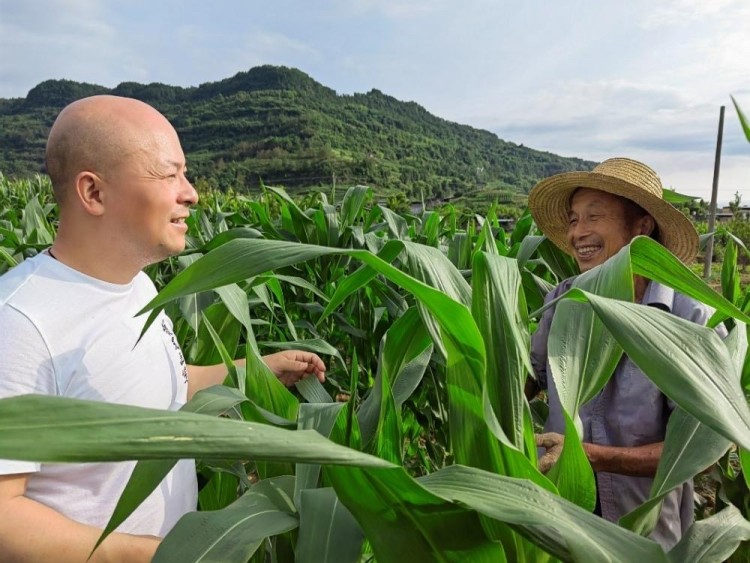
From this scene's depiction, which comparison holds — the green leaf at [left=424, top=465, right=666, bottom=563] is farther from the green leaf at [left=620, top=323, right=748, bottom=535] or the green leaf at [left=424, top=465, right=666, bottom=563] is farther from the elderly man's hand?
the elderly man's hand

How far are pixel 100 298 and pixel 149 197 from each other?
18cm

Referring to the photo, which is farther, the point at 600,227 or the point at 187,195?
the point at 600,227

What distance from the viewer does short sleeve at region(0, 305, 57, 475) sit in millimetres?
744

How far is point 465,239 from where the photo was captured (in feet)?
5.64

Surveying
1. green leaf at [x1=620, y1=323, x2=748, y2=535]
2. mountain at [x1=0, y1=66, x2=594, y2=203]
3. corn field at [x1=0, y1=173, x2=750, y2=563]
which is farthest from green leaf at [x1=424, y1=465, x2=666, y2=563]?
mountain at [x1=0, y1=66, x2=594, y2=203]

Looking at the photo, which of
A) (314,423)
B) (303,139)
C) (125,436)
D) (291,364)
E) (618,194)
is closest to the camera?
(125,436)

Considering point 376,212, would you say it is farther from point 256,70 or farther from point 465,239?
point 256,70

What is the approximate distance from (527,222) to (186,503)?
62.7 inches

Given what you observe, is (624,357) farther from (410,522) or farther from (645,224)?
(410,522)

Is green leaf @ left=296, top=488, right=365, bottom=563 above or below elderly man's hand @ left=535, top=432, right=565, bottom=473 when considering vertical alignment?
above

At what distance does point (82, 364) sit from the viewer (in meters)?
0.83

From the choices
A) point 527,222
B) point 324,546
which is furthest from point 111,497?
point 527,222

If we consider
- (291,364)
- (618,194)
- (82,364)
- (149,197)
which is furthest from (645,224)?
(82,364)

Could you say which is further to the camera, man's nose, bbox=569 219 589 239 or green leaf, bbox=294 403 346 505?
man's nose, bbox=569 219 589 239
